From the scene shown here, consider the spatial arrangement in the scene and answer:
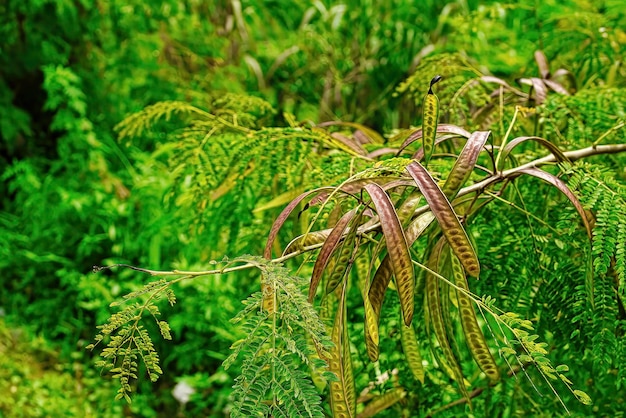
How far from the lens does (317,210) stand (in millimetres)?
995

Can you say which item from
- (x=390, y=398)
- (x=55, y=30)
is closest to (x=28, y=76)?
(x=55, y=30)

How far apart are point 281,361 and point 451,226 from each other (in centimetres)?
19

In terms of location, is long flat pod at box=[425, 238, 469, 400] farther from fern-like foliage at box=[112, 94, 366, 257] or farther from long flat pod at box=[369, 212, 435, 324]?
fern-like foliage at box=[112, 94, 366, 257]

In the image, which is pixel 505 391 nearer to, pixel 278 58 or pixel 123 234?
pixel 123 234

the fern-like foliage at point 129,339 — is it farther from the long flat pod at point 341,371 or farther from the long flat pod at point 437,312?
the long flat pod at point 437,312

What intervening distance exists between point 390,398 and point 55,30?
2414 mm

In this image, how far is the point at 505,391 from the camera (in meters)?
1.13

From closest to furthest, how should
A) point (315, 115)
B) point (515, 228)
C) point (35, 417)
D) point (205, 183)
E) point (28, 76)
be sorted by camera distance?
point (515, 228) < point (205, 183) < point (35, 417) < point (315, 115) < point (28, 76)

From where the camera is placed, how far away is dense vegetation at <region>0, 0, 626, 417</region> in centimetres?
69

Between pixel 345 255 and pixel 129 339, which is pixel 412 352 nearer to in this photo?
pixel 345 255

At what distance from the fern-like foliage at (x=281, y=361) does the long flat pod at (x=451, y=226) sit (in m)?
0.14

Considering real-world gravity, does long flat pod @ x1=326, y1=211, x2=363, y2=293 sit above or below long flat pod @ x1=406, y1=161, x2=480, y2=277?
below

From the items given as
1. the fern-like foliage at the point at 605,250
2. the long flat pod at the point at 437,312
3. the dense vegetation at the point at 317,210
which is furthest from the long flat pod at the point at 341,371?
the fern-like foliage at the point at 605,250

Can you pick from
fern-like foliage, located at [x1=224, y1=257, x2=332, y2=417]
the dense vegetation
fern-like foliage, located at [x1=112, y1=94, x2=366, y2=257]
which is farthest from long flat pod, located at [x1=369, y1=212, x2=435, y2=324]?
fern-like foliage, located at [x1=112, y1=94, x2=366, y2=257]
